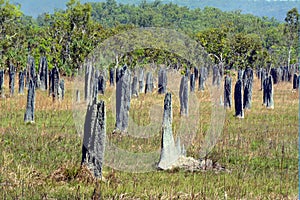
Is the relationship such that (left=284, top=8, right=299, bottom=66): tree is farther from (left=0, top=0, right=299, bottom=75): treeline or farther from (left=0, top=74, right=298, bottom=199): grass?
(left=0, top=74, right=298, bottom=199): grass

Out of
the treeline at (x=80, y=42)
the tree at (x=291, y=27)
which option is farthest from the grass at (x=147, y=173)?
the tree at (x=291, y=27)

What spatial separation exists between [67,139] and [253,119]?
744 cm

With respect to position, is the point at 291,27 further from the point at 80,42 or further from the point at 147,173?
the point at 147,173

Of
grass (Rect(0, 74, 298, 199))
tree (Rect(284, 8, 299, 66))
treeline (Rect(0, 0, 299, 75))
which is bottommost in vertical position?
grass (Rect(0, 74, 298, 199))

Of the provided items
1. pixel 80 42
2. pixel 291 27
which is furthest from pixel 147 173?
pixel 291 27

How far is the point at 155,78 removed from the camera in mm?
37000

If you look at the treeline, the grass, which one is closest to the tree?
the treeline

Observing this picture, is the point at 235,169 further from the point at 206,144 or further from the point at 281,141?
the point at 281,141

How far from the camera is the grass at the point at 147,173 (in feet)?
28.4

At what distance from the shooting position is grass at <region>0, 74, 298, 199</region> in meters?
8.66

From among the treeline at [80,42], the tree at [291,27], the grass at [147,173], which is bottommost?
the grass at [147,173]

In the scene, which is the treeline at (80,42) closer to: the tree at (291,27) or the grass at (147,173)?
A: the tree at (291,27)

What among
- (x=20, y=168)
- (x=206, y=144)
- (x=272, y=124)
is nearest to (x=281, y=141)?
(x=206, y=144)

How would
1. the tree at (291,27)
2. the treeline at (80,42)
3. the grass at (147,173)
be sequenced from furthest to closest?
the tree at (291,27) → the treeline at (80,42) → the grass at (147,173)
